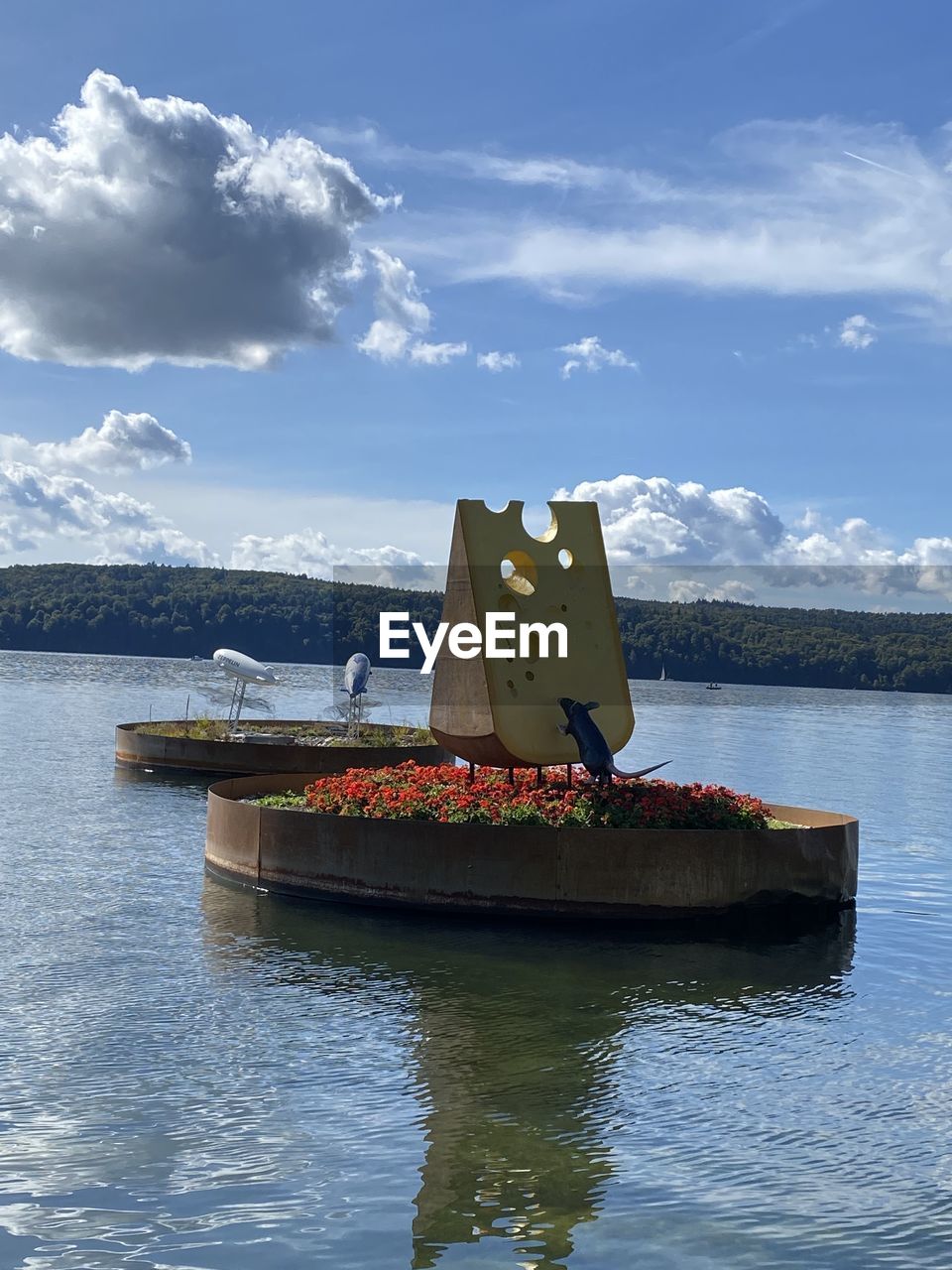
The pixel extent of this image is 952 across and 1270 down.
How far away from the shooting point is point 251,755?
113 feet

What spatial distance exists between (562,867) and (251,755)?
19048 mm

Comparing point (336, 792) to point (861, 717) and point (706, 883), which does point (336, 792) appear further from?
point (861, 717)

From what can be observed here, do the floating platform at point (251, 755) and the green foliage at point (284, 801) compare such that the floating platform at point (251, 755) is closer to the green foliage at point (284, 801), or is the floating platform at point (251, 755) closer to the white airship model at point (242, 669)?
the white airship model at point (242, 669)

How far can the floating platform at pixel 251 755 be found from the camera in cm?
3219

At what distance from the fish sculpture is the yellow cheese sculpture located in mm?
311

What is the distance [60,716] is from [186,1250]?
56.5 metres

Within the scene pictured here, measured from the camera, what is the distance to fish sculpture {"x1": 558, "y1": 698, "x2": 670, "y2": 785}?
723 inches

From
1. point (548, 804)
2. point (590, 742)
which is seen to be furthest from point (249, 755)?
point (548, 804)

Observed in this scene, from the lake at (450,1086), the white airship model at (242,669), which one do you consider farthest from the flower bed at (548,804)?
the white airship model at (242,669)

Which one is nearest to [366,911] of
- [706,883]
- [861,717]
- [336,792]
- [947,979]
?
[336,792]

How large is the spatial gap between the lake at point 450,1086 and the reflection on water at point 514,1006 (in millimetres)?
37

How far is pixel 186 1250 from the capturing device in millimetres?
7449

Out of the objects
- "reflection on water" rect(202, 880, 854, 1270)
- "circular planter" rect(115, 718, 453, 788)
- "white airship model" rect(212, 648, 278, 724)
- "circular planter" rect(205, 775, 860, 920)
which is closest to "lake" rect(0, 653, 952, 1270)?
"reflection on water" rect(202, 880, 854, 1270)

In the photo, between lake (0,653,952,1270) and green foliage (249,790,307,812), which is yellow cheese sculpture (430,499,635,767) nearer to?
green foliage (249,790,307,812)
